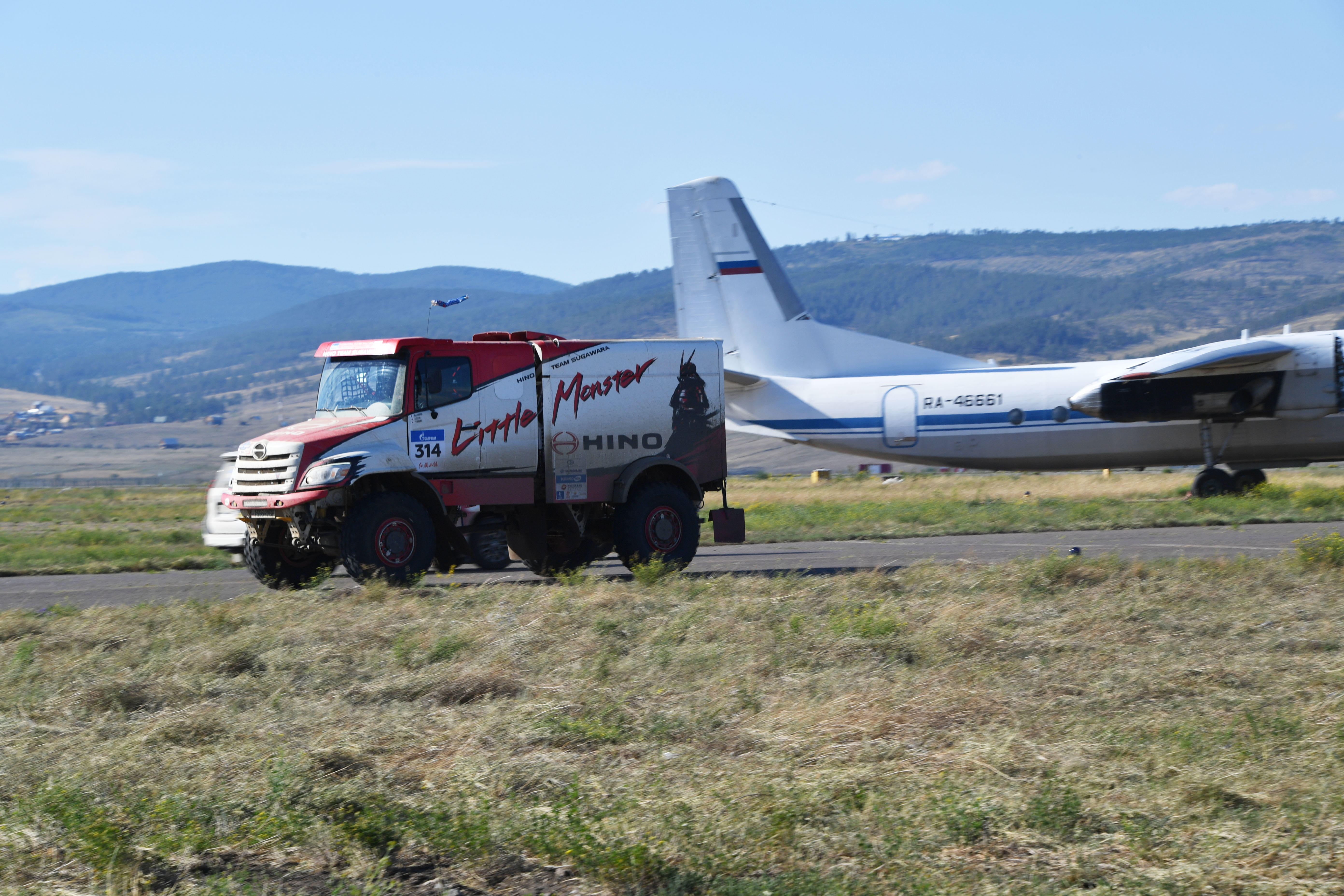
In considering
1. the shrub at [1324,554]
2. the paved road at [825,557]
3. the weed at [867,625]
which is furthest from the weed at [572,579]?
the shrub at [1324,554]

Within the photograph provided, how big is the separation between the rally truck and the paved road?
108 cm

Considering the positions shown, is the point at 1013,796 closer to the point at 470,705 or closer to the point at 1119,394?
the point at 470,705

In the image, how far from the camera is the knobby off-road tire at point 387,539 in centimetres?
1263

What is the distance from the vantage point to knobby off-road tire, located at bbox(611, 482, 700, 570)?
14344 millimetres

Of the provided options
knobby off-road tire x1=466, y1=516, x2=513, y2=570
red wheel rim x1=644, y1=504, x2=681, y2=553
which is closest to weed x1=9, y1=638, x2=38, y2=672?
knobby off-road tire x1=466, y1=516, x2=513, y2=570

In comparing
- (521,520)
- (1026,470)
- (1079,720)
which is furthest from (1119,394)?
(1079,720)

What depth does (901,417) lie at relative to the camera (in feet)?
90.2

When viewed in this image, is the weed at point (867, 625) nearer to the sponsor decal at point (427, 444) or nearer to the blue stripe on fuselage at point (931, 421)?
the sponsor decal at point (427, 444)

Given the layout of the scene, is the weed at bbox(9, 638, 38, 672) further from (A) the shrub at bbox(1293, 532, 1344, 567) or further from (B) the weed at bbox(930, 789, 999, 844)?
(A) the shrub at bbox(1293, 532, 1344, 567)

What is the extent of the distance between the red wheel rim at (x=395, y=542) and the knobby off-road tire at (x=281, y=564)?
1496 millimetres

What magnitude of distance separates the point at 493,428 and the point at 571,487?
4.04 feet

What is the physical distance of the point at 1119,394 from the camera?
26359mm

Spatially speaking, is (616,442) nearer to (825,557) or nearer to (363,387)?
(363,387)

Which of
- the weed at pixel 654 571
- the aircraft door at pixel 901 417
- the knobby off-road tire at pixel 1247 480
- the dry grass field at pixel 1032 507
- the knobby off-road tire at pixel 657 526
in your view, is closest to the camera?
the weed at pixel 654 571
